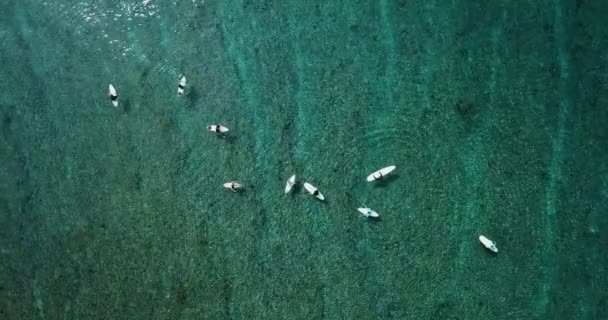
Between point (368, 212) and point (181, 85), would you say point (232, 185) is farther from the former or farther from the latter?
point (368, 212)

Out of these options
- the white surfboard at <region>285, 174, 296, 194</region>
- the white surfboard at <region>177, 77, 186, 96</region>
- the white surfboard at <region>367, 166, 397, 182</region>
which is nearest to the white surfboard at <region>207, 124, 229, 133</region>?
the white surfboard at <region>177, 77, 186, 96</region>

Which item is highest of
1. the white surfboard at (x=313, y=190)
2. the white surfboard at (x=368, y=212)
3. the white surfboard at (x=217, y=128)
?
the white surfboard at (x=217, y=128)

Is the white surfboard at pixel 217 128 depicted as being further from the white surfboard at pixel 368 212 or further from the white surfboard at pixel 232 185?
the white surfboard at pixel 368 212

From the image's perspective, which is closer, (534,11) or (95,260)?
(534,11)

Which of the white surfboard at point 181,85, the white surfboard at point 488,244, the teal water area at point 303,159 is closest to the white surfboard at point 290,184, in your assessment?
the teal water area at point 303,159

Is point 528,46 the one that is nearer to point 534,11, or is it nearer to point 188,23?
point 534,11

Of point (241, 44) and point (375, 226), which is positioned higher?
point (241, 44)

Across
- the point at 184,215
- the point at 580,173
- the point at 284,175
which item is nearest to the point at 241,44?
the point at 284,175

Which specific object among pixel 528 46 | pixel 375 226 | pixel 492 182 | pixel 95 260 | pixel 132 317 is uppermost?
pixel 528 46

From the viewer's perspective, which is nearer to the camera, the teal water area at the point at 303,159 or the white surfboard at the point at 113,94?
the teal water area at the point at 303,159
